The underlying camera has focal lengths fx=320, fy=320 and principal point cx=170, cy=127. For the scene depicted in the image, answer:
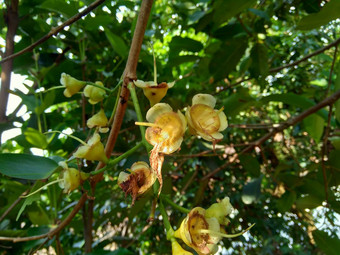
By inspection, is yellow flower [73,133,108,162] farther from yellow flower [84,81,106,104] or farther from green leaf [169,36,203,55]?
green leaf [169,36,203,55]

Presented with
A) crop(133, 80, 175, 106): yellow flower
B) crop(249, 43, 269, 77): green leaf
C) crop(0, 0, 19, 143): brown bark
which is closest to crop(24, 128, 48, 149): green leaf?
crop(0, 0, 19, 143): brown bark

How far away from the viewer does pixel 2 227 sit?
1.20 m

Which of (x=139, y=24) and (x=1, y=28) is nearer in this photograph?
(x=139, y=24)

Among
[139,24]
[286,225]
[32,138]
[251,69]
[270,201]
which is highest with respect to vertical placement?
[139,24]

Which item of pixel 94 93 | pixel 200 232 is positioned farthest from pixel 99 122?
pixel 200 232

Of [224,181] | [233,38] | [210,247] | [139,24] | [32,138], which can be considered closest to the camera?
[210,247]

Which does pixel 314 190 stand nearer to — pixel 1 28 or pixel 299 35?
pixel 299 35

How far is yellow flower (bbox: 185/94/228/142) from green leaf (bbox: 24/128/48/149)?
1.61ft

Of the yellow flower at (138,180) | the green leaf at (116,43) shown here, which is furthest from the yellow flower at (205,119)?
the green leaf at (116,43)

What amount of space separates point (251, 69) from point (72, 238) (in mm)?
1388

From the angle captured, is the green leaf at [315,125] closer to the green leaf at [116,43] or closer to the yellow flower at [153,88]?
the green leaf at [116,43]

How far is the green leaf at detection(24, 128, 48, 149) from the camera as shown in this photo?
86 centimetres

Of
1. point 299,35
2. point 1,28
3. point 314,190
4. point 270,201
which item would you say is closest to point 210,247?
point 314,190

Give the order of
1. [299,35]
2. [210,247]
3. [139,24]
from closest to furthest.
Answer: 1. [210,247]
2. [139,24]
3. [299,35]
